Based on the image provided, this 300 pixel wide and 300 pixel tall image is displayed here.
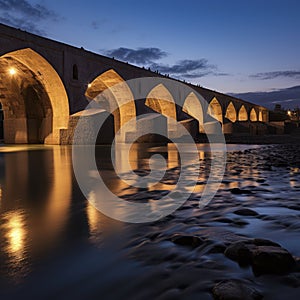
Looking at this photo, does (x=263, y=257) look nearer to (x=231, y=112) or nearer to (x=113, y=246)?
(x=113, y=246)

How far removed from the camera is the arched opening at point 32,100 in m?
17.1

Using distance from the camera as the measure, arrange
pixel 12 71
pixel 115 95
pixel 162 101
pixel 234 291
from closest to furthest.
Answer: pixel 234 291 < pixel 12 71 < pixel 115 95 < pixel 162 101

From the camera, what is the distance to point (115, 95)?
78.7 feet

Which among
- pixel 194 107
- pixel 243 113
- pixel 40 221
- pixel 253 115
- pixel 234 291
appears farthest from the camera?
pixel 253 115

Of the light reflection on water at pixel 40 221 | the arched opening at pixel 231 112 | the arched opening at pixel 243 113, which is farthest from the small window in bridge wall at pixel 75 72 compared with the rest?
the arched opening at pixel 243 113

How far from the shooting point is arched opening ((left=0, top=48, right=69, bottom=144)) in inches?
673

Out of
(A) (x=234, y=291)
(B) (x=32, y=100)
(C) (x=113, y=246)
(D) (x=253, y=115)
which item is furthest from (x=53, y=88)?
(D) (x=253, y=115)

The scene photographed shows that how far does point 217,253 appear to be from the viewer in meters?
1.67

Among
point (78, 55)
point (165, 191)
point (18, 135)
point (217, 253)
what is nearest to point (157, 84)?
point (78, 55)

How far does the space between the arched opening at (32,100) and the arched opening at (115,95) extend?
444 centimetres

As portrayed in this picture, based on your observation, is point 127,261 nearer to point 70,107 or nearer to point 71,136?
point 71,136

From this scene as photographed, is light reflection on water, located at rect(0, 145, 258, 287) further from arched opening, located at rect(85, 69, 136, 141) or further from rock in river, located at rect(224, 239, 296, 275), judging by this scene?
arched opening, located at rect(85, 69, 136, 141)

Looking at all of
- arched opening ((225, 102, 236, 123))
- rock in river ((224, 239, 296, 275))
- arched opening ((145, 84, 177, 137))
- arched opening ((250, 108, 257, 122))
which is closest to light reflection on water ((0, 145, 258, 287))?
rock in river ((224, 239, 296, 275))

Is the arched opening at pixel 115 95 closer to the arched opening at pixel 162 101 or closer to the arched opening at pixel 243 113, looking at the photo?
the arched opening at pixel 162 101
